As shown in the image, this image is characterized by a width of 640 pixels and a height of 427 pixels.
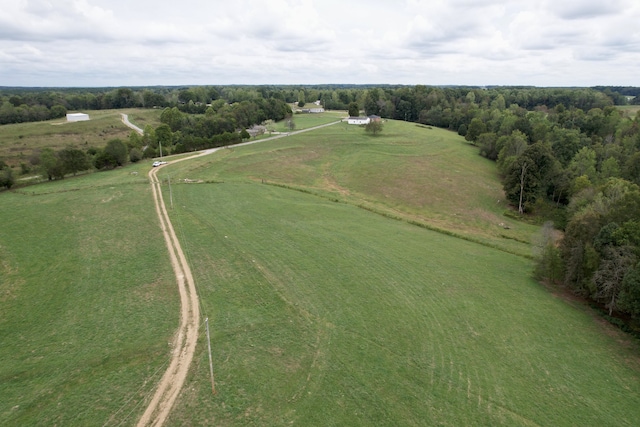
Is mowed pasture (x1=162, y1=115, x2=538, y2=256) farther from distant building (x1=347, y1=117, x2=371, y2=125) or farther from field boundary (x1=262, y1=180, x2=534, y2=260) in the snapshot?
distant building (x1=347, y1=117, x2=371, y2=125)

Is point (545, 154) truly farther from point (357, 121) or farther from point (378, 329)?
point (357, 121)

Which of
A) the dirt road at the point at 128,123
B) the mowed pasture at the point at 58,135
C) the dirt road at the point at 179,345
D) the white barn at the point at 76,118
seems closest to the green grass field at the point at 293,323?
the dirt road at the point at 179,345

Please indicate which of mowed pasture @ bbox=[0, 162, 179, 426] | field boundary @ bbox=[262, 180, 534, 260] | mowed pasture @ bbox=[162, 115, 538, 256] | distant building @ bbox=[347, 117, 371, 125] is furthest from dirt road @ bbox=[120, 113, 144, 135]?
mowed pasture @ bbox=[0, 162, 179, 426]

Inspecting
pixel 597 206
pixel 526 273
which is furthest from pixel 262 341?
pixel 597 206

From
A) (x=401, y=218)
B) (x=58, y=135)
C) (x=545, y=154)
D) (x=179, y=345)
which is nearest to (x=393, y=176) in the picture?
(x=401, y=218)

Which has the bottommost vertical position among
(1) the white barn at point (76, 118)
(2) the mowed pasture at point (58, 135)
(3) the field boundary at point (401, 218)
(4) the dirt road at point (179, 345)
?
(3) the field boundary at point (401, 218)

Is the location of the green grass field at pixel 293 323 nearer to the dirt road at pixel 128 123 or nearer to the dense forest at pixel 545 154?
the dense forest at pixel 545 154
